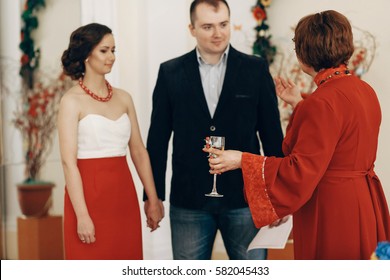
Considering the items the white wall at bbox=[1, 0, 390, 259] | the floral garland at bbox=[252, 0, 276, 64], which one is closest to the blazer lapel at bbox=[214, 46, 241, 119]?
the white wall at bbox=[1, 0, 390, 259]

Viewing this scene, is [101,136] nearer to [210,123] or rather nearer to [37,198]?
[210,123]

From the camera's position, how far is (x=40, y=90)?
4.24 m

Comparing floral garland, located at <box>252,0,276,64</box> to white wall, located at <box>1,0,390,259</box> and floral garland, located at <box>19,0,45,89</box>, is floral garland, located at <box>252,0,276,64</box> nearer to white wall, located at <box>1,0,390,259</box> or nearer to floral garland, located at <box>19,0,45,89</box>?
white wall, located at <box>1,0,390,259</box>

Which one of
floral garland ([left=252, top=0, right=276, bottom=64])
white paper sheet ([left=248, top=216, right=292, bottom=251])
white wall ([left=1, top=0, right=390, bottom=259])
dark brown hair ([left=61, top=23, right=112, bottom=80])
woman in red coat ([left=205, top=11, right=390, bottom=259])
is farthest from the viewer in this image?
floral garland ([left=252, top=0, right=276, bottom=64])

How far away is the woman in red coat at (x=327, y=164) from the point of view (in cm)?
218

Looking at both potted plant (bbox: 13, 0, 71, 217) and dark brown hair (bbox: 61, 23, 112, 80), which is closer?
dark brown hair (bbox: 61, 23, 112, 80)

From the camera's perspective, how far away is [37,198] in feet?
13.9

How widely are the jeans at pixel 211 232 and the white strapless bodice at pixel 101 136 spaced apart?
43 cm

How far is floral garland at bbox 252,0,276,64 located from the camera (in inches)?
173

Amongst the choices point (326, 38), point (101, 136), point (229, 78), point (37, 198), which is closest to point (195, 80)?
point (229, 78)

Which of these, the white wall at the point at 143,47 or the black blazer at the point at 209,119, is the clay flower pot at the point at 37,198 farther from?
the black blazer at the point at 209,119

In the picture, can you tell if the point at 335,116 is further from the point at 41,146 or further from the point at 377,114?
the point at 41,146

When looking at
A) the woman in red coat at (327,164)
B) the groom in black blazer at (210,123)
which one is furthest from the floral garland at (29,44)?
the woman in red coat at (327,164)

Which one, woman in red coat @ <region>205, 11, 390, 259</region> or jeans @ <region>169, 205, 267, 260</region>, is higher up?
woman in red coat @ <region>205, 11, 390, 259</region>
